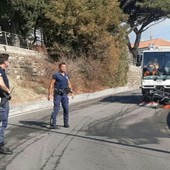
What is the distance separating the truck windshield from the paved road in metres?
4.87

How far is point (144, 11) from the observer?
49.9 metres

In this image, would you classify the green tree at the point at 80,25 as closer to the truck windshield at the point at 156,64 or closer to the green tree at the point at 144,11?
the truck windshield at the point at 156,64

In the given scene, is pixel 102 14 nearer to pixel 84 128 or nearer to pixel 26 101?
pixel 26 101

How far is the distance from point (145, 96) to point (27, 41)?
14.7m

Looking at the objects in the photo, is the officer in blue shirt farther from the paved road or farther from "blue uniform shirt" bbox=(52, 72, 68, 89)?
the paved road

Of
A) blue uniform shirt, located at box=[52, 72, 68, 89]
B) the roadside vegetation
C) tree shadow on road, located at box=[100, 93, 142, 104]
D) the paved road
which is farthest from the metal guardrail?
blue uniform shirt, located at box=[52, 72, 68, 89]

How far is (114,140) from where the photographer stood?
10.6 metres

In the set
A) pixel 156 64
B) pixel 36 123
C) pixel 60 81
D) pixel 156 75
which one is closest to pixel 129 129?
pixel 60 81

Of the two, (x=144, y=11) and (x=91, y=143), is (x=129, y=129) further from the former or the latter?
(x=144, y=11)

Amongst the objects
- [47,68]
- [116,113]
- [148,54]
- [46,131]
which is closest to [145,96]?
[148,54]

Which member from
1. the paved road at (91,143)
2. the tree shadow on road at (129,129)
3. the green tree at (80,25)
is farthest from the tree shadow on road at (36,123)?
the green tree at (80,25)

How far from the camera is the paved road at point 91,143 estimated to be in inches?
316

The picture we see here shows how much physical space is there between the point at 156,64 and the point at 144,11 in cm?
3036

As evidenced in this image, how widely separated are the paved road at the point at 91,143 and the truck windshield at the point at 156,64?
4.87 m
